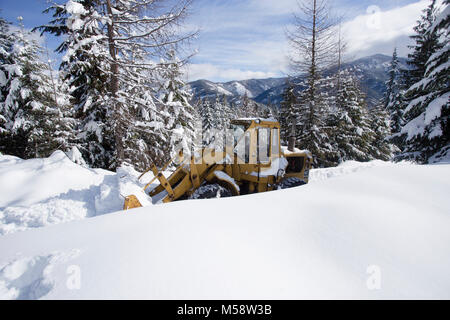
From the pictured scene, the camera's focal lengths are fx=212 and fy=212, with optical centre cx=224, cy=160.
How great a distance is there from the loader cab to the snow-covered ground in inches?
118

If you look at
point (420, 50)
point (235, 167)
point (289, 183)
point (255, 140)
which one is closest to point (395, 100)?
point (420, 50)

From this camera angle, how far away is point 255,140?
5914 millimetres

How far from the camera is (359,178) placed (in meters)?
3.43

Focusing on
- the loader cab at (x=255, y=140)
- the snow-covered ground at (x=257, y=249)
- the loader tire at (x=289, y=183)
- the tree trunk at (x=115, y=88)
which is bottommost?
the loader tire at (x=289, y=183)

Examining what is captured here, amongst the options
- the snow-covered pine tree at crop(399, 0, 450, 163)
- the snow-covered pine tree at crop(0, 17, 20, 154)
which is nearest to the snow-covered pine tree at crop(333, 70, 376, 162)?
the snow-covered pine tree at crop(399, 0, 450, 163)

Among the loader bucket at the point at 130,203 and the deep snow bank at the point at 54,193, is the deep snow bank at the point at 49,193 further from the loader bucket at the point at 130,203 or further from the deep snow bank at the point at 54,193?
the loader bucket at the point at 130,203

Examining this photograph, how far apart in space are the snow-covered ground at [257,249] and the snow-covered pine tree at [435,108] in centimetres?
674

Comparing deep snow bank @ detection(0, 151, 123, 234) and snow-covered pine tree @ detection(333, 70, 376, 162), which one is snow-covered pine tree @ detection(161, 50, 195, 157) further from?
snow-covered pine tree @ detection(333, 70, 376, 162)

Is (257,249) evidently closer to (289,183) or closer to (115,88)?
(289,183)

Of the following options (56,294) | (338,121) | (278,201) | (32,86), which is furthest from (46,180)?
(338,121)

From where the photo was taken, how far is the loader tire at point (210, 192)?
5551 mm

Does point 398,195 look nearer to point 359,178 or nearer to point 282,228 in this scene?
point 359,178

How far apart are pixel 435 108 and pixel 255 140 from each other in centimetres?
679

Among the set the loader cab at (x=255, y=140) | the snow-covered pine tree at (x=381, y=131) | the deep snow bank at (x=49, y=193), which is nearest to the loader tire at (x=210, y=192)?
the loader cab at (x=255, y=140)
